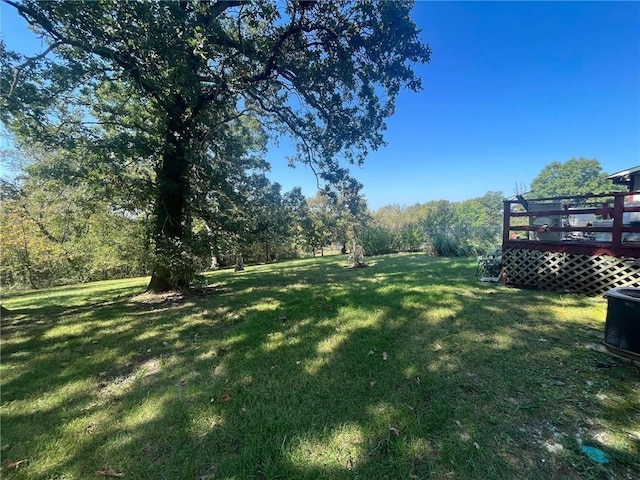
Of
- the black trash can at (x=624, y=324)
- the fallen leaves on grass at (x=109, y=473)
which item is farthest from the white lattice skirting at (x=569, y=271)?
the fallen leaves on grass at (x=109, y=473)

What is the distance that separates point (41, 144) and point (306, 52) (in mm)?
5208

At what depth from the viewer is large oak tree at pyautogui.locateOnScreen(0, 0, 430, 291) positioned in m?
3.89

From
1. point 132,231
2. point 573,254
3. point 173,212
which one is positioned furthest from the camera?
point 173,212

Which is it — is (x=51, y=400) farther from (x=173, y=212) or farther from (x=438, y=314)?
(x=438, y=314)

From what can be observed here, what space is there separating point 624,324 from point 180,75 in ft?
21.5

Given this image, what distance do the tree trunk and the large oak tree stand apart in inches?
0.9

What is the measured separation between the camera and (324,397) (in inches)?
83.2

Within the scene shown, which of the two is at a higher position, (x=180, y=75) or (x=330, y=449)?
(x=180, y=75)

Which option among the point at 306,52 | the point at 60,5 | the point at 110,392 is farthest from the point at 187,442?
the point at 306,52

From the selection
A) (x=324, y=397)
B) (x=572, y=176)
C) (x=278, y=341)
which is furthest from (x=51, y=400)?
(x=572, y=176)

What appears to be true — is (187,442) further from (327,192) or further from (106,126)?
(327,192)

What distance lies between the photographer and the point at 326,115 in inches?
245

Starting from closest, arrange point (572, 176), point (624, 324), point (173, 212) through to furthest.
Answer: point (624, 324), point (173, 212), point (572, 176)

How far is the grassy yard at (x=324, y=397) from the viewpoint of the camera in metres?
1.52
